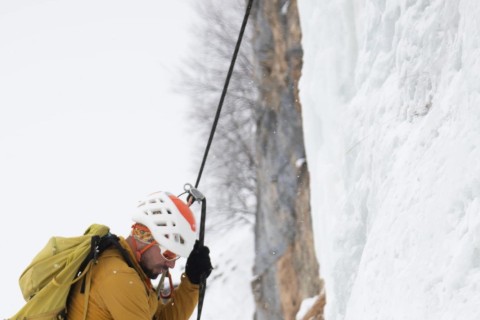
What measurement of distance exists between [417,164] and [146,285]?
5.20 ft

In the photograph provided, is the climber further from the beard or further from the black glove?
the black glove

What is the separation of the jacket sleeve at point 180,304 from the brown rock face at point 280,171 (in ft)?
25.5

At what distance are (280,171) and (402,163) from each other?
10050 mm

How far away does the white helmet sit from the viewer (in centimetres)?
354

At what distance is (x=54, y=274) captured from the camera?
337cm

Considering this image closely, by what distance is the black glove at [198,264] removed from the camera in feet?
13.4

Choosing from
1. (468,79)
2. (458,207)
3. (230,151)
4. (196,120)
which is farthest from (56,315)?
(196,120)

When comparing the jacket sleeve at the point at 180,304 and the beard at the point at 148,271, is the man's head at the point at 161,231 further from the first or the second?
the jacket sleeve at the point at 180,304

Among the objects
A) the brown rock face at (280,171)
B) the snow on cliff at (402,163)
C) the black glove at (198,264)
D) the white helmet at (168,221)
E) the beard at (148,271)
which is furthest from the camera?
the brown rock face at (280,171)

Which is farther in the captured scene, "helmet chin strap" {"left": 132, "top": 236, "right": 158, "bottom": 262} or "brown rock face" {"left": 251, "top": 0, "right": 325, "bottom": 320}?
"brown rock face" {"left": 251, "top": 0, "right": 325, "bottom": 320}

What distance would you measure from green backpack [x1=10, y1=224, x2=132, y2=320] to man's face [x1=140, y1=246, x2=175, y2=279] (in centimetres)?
25

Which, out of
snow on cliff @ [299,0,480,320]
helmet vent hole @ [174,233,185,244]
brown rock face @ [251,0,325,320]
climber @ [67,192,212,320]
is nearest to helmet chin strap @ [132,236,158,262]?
climber @ [67,192,212,320]

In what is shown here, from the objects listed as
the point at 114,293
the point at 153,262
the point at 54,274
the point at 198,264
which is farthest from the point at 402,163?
the point at 54,274

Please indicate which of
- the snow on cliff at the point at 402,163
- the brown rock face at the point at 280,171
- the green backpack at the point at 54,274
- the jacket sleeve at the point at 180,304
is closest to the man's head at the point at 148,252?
the green backpack at the point at 54,274
